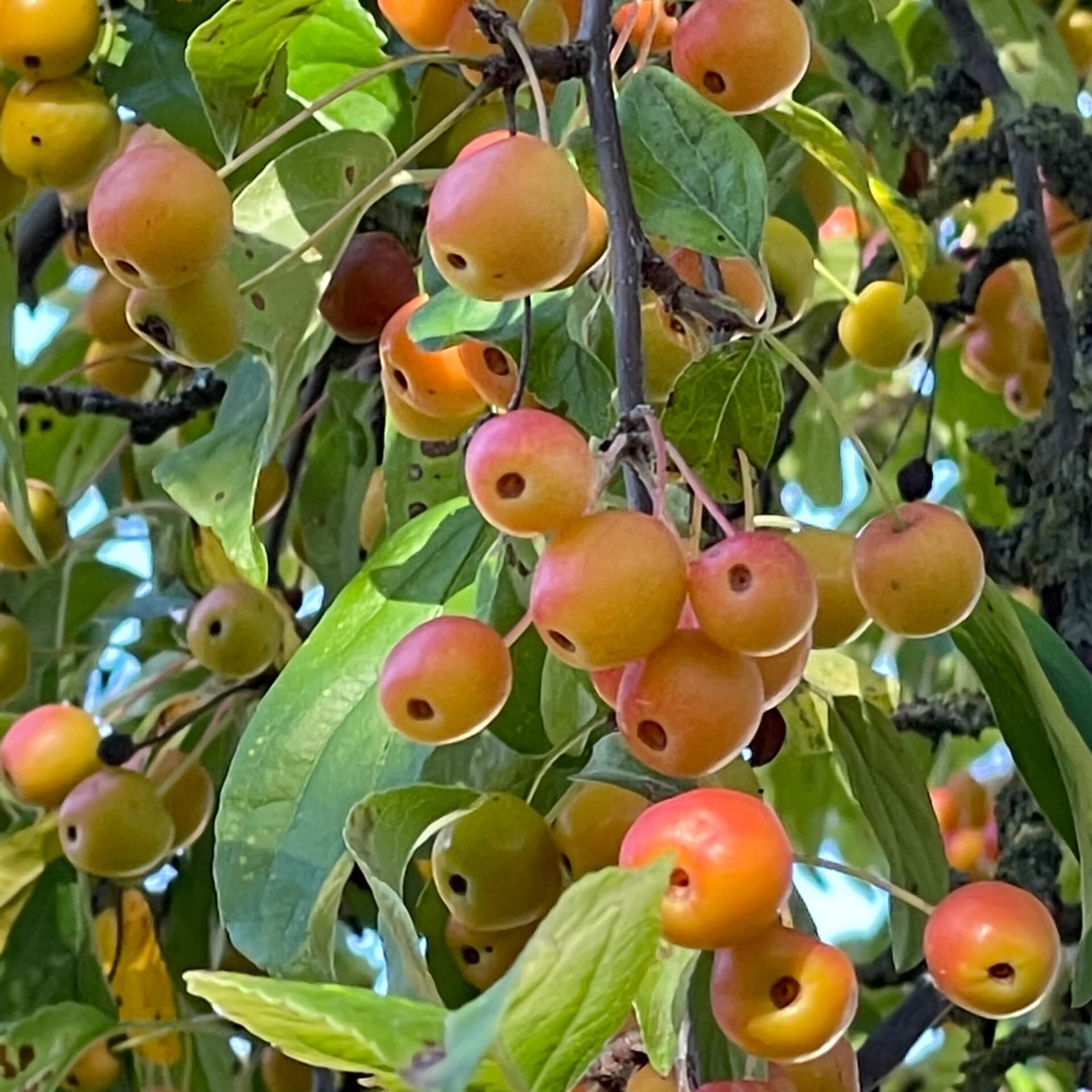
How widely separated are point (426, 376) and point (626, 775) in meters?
0.22

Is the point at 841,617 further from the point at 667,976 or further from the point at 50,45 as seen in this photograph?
the point at 50,45

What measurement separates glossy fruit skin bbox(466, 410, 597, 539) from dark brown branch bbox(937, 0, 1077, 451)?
52 centimetres

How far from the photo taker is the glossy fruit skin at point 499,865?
73 centimetres

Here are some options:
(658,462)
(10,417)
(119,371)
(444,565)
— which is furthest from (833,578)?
(119,371)

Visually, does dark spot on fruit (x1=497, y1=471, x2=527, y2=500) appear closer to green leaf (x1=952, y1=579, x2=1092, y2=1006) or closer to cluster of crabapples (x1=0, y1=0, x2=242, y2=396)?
cluster of crabapples (x1=0, y1=0, x2=242, y2=396)

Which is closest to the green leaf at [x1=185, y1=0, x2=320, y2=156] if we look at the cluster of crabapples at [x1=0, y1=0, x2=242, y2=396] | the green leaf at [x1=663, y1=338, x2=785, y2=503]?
the cluster of crabapples at [x1=0, y1=0, x2=242, y2=396]

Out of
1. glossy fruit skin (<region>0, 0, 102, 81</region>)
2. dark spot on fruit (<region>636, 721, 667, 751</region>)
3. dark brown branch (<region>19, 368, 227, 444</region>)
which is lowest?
dark spot on fruit (<region>636, 721, 667, 751</region>)

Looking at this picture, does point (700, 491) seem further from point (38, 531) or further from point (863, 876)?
point (38, 531)

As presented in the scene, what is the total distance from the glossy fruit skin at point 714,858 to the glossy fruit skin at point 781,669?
3.4 inches

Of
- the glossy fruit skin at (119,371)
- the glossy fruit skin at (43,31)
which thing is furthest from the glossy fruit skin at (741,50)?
the glossy fruit skin at (119,371)

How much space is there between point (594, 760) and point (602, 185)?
238 mm

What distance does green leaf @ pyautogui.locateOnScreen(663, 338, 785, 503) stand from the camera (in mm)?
719

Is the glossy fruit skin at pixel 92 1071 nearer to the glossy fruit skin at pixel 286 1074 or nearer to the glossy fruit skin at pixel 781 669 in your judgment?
the glossy fruit skin at pixel 286 1074

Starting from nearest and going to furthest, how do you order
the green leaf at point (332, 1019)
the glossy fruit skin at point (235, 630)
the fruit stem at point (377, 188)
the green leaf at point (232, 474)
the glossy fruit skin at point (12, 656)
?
the green leaf at point (332, 1019), the fruit stem at point (377, 188), the green leaf at point (232, 474), the glossy fruit skin at point (235, 630), the glossy fruit skin at point (12, 656)
